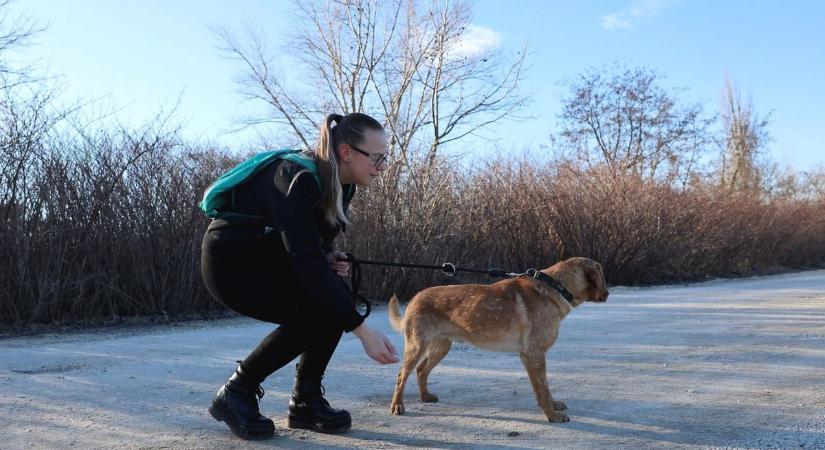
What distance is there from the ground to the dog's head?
746 millimetres

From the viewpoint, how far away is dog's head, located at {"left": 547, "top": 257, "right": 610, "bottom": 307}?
16.4 feet

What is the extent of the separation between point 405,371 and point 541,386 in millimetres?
882

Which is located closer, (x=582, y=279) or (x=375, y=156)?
(x=375, y=156)

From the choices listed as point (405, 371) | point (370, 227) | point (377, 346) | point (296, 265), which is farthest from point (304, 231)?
point (370, 227)

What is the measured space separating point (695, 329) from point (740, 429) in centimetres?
466

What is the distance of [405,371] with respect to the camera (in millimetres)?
4859

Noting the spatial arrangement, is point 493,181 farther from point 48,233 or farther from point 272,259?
point 272,259

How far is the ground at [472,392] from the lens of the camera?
4211 millimetres

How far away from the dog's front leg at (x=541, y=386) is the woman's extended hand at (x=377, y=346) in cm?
145

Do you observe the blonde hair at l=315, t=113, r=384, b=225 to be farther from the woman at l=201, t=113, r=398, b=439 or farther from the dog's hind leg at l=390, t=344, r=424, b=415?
the dog's hind leg at l=390, t=344, r=424, b=415

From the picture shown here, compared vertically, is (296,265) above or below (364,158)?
below

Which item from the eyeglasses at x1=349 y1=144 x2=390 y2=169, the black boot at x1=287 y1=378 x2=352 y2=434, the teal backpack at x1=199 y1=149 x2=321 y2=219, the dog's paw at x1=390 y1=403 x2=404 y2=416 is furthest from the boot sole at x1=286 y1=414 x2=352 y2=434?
the eyeglasses at x1=349 y1=144 x2=390 y2=169

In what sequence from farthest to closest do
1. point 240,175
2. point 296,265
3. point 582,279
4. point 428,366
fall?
point 428,366
point 582,279
point 240,175
point 296,265

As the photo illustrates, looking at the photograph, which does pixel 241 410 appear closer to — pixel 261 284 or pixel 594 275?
pixel 261 284
